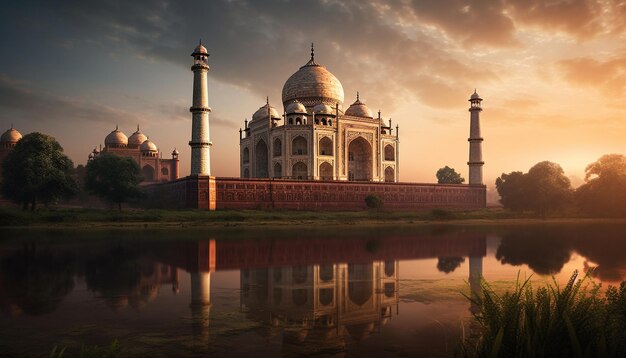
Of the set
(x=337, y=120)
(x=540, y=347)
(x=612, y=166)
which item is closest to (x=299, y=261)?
(x=540, y=347)

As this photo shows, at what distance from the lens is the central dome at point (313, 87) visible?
44.7 m

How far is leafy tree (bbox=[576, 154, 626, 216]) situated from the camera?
3809cm

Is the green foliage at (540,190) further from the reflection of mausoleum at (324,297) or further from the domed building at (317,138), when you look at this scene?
the reflection of mausoleum at (324,297)

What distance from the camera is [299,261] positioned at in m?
12.1

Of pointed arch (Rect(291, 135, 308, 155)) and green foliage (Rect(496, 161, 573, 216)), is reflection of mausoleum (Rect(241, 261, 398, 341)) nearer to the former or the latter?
pointed arch (Rect(291, 135, 308, 155))

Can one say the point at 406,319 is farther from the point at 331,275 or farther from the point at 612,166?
the point at 612,166

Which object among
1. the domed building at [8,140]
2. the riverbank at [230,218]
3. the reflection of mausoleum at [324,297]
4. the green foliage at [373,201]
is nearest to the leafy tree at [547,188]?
the riverbank at [230,218]

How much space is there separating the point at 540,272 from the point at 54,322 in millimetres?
9757

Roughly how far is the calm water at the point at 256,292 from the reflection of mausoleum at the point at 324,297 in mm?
27

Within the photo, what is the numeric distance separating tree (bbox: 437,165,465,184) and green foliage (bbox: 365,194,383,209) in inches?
1078

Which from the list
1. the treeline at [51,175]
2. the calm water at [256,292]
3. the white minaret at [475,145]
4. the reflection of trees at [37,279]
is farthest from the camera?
the white minaret at [475,145]

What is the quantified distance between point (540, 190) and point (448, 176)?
22311 mm

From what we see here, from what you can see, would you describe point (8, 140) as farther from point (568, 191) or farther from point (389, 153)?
point (568, 191)

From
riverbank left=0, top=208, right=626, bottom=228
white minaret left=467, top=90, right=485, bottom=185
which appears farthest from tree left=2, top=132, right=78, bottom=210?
white minaret left=467, top=90, right=485, bottom=185
